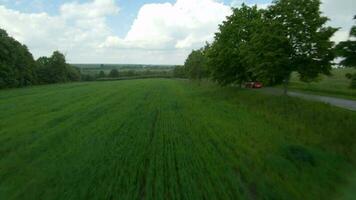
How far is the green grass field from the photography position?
8.39m

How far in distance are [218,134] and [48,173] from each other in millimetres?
7971

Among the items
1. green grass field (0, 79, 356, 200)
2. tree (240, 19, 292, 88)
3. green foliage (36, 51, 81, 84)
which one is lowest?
green foliage (36, 51, 81, 84)

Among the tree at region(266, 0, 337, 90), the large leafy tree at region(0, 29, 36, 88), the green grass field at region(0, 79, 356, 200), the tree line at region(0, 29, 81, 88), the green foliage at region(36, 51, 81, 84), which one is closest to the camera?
the green grass field at region(0, 79, 356, 200)

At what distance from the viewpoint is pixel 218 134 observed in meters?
15.3

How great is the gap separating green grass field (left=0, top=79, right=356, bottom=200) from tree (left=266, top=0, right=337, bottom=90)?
4.88m

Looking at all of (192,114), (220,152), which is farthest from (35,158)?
(192,114)

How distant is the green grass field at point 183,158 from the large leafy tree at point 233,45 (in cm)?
1816

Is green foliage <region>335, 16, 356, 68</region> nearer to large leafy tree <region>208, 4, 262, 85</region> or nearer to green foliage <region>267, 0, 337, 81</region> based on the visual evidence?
green foliage <region>267, 0, 337, 81</region>

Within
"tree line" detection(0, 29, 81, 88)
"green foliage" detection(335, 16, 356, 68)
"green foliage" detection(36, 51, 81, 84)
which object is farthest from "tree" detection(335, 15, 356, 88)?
"green foliage" detection(36, 51, 81, 84)

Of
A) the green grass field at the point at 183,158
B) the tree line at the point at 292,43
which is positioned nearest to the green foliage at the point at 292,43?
the tree line at the point at 292,43

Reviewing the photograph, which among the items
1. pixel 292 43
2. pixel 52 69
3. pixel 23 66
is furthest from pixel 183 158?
pixel 52 69

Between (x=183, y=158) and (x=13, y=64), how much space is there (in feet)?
210

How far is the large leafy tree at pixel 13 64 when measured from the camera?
6131 cm

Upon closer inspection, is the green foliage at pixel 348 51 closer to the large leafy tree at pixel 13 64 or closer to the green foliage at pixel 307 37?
the green foliage at pixel 307 37
